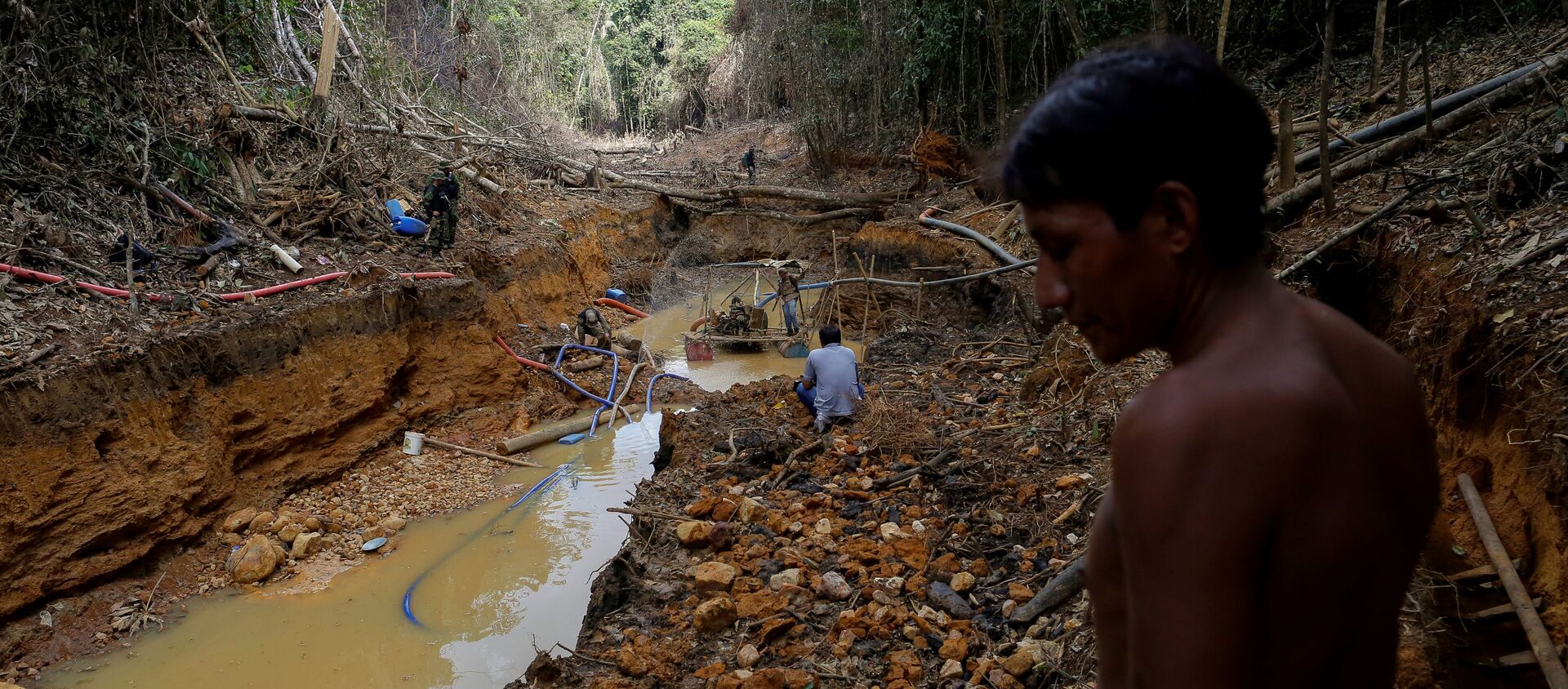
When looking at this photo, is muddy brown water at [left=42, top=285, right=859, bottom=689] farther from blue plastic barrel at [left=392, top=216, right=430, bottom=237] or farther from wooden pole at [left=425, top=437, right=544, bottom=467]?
blue plastic barrel at [left=392, top=216, right=430, bottom=237]

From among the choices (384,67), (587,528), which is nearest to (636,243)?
(384,67)

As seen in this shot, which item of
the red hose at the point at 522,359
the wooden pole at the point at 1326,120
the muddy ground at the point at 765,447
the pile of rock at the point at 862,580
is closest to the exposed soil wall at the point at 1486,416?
the muddy ground at the point at 765,447

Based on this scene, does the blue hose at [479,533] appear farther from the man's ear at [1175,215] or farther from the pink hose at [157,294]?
the man's ear at [1175,215]

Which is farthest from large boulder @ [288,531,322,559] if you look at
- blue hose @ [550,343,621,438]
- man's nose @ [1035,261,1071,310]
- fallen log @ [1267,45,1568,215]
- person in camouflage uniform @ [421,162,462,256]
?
fallen log @ [1267,45,1568,215]

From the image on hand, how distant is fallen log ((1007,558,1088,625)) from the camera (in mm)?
3070

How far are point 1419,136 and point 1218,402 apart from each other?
578cm

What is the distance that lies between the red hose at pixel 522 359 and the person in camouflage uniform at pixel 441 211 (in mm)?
1261

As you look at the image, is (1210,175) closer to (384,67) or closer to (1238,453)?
(1238,453)

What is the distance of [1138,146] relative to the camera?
74 centimetres

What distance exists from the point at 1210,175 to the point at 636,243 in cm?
1571

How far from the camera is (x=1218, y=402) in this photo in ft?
2.27

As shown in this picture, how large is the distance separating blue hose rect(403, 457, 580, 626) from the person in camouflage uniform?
3.12 metres

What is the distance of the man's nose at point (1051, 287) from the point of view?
81 cm

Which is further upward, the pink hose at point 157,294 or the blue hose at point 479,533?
the pink hose at point 157,294
